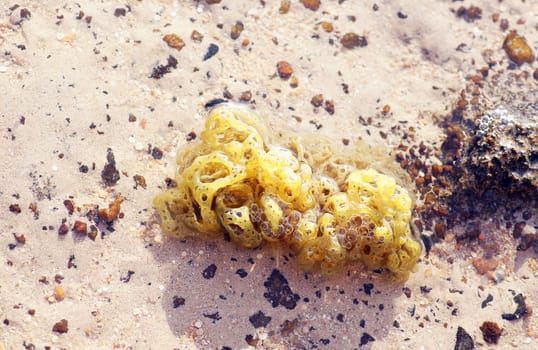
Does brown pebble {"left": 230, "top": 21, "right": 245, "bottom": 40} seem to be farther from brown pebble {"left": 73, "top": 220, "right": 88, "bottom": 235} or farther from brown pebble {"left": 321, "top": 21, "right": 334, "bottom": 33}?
brown pebble {"left": 73, "top": 220, "right": 88, "bottom": 235}

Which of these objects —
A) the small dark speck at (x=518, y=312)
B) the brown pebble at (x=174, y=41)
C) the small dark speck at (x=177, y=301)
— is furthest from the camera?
the brown pebble at (x=174, y=41)

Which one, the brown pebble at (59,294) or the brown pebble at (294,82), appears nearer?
the brown pebble at (59,294)

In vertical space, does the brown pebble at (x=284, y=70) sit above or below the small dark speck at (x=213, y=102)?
above

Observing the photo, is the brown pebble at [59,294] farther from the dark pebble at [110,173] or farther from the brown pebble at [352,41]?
the brown pebble at [352,41]

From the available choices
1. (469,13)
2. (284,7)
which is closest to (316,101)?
(284,7)

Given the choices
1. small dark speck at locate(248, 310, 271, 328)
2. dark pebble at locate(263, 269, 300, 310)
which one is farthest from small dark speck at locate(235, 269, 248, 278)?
small dark speck at locate(248, 310, 271, 328)

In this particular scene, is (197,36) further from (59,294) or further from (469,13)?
(469,13)

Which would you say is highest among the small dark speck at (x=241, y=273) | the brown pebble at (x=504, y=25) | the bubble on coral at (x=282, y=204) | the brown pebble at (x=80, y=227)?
the brown pebble at (x=504, y=25)

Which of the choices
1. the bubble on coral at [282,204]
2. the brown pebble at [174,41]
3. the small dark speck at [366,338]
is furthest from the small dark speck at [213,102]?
the small dark speck at [366,338]

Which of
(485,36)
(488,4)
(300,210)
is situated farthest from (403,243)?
(488,4)
